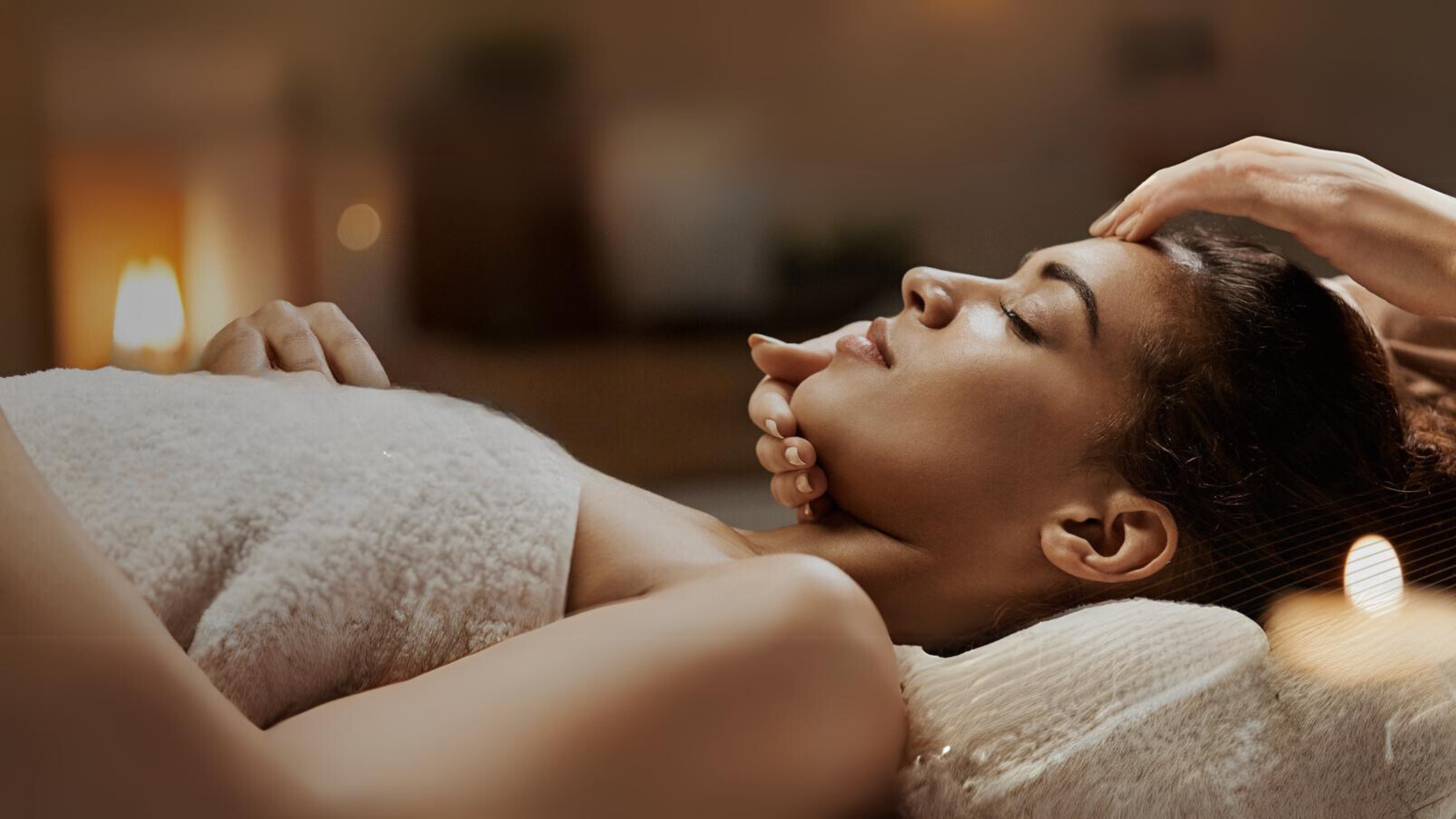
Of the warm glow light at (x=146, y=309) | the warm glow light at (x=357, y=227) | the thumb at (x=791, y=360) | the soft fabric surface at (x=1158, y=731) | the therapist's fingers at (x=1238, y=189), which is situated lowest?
the soft fabric surface at (x=1158, y=731)

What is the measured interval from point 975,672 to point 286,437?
13.8 inches

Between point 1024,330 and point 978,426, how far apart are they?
0.21ft

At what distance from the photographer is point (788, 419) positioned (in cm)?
65

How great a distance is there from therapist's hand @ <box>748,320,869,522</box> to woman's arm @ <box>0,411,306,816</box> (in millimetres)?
316

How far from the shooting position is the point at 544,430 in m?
0.63

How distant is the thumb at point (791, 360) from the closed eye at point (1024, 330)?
4.1 inches

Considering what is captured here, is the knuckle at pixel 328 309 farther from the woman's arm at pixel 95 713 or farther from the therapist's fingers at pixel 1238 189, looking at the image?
the therapist's fingers at pixel 1238 189

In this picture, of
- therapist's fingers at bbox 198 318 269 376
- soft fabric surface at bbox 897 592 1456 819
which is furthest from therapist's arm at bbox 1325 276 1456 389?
therapist's fingers at bbox 198 318 269 376

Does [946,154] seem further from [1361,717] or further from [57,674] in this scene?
[57,674]

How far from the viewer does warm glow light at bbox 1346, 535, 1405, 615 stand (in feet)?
2.21

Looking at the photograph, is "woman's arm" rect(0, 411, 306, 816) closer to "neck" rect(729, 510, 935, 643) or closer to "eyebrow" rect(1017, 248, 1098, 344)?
"neck" rect(729, 510, 935, 643)

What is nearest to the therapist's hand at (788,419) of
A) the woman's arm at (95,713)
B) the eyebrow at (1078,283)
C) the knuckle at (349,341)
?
the eyebrow at (1078,283)

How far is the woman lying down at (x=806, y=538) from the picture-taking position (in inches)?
16.7

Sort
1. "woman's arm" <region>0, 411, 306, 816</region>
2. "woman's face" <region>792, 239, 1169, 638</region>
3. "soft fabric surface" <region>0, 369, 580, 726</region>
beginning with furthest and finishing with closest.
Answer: "woman's face" <region>792, 239, 1169, 638</region> < "soft fabric surface" <region>0, 369, 580, 726</region> < "woman's arm" <region>0, 411, 306, 816</region>
